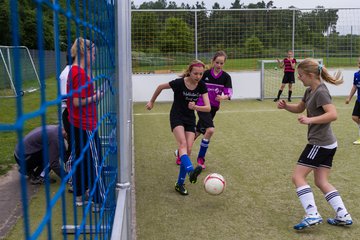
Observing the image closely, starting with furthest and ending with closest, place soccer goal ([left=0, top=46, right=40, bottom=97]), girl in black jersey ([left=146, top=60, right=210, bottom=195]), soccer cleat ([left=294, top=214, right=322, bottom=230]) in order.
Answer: girl in black jersey ([left=146, top=60, right=210, bottom=195]) → soccer cleat ([left=294, top=214, right=322, bottom=230]) → soccer goal ([left=0, top=46, right=40, bottom=97])

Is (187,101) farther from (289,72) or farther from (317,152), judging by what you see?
(289,72)

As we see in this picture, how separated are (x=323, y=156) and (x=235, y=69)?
12.4m

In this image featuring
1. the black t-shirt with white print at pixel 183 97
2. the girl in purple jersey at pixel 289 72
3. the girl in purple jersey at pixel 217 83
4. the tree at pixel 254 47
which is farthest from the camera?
the tree at pixel 254 47

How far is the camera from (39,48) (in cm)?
112

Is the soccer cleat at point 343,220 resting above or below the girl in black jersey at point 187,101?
below

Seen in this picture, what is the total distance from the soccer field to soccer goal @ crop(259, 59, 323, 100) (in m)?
5.76

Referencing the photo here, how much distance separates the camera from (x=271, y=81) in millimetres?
18016

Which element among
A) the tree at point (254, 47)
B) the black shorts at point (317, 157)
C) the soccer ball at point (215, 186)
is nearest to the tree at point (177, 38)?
the tree at point (254, 47)

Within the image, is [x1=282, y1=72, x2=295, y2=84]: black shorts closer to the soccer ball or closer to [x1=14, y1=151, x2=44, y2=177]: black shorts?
the soccer ball

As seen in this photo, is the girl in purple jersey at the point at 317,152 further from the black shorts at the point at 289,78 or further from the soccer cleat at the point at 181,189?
the black shorts at the point at 289,78

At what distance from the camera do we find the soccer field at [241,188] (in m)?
4.07

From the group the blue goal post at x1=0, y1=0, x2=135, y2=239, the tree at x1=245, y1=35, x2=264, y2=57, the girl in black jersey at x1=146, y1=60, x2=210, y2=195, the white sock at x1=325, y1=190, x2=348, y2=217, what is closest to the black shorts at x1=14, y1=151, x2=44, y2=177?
the blue goal post at x1=0, y1=0, x2=135, y2=239

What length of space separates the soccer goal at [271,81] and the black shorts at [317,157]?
440 inches

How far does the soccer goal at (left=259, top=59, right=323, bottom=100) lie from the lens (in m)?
15.4
